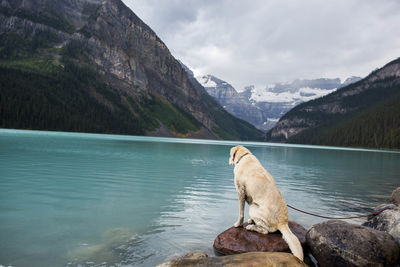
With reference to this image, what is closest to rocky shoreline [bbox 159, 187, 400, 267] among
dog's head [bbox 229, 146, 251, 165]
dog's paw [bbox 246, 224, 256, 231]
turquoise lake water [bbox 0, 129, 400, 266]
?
dog's paw [bbox 246, 224, 256, 231]

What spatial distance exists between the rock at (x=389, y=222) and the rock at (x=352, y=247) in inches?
45.7

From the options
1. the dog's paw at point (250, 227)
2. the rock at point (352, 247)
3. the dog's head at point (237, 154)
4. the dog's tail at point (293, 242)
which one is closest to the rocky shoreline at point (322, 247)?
the rock at point (352, 247)

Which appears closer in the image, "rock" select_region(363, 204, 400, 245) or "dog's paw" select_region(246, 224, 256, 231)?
"dog's paw" select_region(246, 224, 256, 231)

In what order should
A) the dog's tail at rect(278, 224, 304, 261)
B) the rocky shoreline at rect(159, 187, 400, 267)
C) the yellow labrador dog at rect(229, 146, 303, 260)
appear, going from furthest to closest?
the yellow labrador dog at rect(229, 146, 303, 260) < the dog's tail at rect(278, 224, 304, 261) < the rocky shoreline at rect(159, 187, 400, 267)

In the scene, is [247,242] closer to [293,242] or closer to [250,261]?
[293,242]

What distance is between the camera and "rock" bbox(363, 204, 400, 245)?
26.5 ft

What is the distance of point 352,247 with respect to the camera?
6.70m

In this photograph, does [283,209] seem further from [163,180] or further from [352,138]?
[352,138]

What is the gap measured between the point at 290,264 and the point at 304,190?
1619 cm

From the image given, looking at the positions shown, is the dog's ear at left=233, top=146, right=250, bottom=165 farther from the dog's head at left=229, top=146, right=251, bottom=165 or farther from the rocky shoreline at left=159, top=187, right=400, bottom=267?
the rocky shoreline at left=159, top=187, right=400, bottom=267

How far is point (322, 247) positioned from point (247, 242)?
6.54 feet

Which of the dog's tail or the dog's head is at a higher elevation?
the dog's head

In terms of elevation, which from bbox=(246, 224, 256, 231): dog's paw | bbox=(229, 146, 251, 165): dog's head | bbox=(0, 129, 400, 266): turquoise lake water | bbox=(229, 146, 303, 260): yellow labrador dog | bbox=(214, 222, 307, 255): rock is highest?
bbox=(229, 146, 251, 165): dog's head

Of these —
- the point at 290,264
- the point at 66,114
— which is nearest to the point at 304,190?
the point at 290,264
